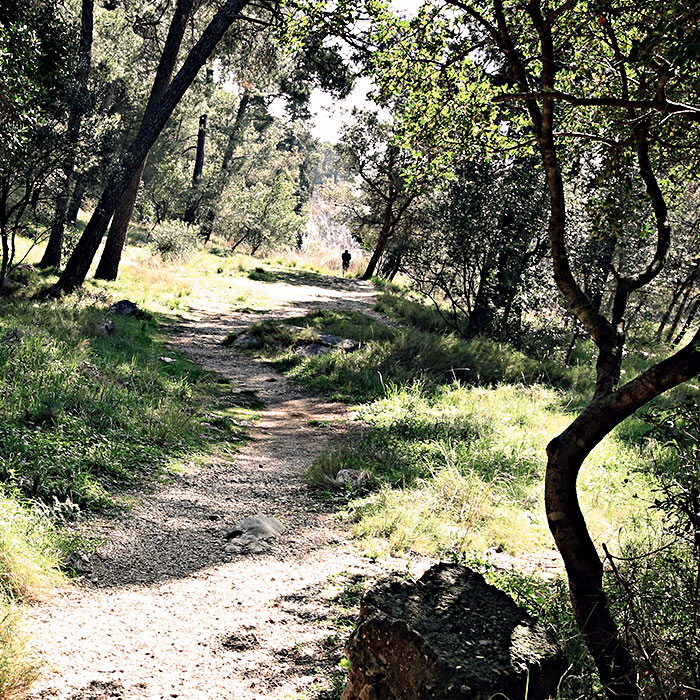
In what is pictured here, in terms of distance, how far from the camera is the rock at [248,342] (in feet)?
37.5

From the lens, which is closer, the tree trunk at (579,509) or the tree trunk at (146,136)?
the tree trunk at (579,509)

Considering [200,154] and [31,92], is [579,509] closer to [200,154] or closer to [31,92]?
[31,92]

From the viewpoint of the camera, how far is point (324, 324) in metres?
12.9

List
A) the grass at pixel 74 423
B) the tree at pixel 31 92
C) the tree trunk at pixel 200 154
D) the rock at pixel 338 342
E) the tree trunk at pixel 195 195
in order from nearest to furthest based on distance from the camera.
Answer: the grass at pixel 74 423 < the tree at pixel 31 92 < the rock at pixel 338 342 < the tree trunk at pixel 195 195 < the tree trunk at pixel 200 154

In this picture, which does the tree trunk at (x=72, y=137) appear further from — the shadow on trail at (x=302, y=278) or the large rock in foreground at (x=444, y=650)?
the large rock in foreground at (x=444, y=650)

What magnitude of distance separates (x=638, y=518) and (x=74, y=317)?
8258 mm

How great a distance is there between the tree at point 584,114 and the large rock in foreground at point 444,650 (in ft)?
1.08

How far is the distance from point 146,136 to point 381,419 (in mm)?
8574

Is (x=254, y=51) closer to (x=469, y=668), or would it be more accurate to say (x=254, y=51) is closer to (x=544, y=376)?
(x=544, y=376)

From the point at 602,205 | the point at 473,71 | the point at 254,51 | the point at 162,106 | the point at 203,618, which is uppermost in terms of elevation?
the point at 254,51

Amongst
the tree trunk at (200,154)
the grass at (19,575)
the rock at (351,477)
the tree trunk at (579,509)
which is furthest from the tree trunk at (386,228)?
the tree trunk at (579,509)

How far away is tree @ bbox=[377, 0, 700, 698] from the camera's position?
2.74 meters

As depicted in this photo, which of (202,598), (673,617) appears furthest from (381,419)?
(673,617)

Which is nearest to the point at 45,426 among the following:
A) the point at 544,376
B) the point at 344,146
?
the point at 544,376
